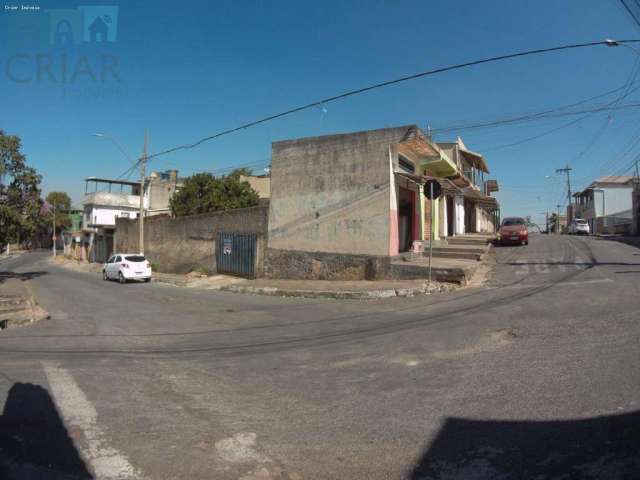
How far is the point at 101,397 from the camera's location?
5.18 m

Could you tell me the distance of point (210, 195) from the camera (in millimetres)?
36125

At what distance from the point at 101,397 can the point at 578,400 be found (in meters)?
5.00

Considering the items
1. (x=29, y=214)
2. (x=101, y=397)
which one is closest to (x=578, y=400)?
(x=101, y=397)

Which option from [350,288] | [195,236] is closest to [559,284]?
[350,288]

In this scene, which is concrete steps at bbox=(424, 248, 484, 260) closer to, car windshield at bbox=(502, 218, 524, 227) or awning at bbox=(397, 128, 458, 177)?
awning at bbox=(397, 128, 458, 177)

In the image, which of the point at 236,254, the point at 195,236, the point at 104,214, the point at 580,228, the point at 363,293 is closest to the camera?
the point at 363,293

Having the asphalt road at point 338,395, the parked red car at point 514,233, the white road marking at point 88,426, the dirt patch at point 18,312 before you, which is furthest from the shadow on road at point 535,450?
the parked red car at point 514,233

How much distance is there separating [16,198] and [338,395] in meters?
20.6

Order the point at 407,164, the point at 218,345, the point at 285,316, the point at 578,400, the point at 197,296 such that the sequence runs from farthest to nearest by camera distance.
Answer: the point at 407,164, the point at 197,296, the point at 285,316, the point at 218,345, the point at 578,400

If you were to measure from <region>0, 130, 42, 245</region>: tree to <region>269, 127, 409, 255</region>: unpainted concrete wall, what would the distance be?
1068cm

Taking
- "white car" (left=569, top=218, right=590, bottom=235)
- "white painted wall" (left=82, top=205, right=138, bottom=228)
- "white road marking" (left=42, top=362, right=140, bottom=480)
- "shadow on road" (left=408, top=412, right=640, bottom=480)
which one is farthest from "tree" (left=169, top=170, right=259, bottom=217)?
"shadow on road" (left=408, top=412, right=640, bottom=480)

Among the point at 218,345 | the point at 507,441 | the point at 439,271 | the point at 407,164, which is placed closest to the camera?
the point at 507,441

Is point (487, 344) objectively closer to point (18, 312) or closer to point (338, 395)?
point (338, 395)

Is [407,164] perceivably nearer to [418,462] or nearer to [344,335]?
[344,335]
